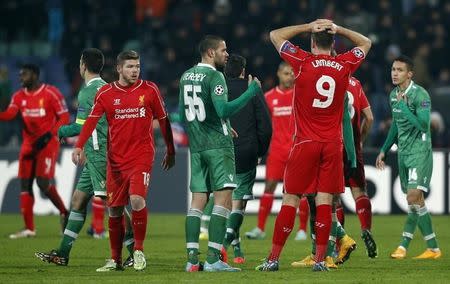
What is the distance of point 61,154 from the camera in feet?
76.4

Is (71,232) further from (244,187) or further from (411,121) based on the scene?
(411,121)

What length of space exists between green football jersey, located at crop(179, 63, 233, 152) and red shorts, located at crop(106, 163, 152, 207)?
598 mm

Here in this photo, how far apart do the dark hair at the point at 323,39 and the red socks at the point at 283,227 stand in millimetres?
1629

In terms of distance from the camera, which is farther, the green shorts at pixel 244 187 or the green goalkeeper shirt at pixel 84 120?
the green shorts at pixel 244 187

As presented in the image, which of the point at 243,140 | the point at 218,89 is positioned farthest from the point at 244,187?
the point at 218,89

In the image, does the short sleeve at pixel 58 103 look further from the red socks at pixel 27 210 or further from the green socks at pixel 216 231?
the green socks at pixel 216 231

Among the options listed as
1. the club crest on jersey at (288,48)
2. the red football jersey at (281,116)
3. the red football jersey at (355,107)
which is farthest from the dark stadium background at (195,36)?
the club crest on jersey at (288,48)

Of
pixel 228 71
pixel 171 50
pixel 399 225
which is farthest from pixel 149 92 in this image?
pixel 171 50

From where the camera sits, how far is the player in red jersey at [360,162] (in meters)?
14.8

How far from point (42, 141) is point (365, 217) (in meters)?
5.61

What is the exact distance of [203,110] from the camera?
1298 cm

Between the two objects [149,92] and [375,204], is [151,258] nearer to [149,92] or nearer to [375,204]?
[149,92]

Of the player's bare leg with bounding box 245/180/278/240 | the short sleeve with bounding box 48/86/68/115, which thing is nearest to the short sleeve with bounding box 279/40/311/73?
the short sleeve with bounding box 48/86/68/115

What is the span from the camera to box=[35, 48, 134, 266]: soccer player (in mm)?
13781
